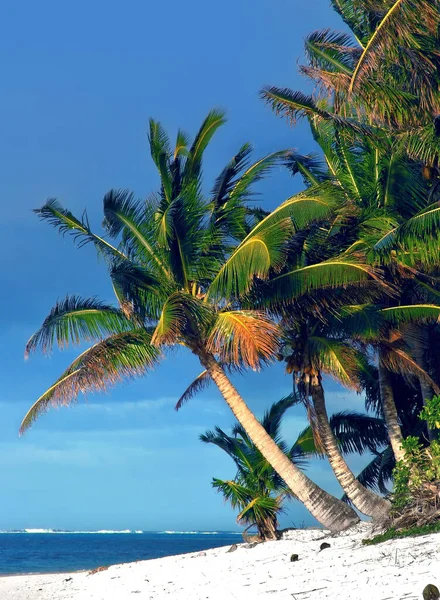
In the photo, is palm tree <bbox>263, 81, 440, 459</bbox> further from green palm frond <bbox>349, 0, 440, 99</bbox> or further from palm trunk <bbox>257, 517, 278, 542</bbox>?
palm trunk <bbox>257, 517, 278, 542</bbox>

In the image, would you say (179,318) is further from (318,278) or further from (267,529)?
(267,529)

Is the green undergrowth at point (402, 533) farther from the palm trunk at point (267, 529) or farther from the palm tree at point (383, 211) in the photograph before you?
the palm trunk at point (267, 529)

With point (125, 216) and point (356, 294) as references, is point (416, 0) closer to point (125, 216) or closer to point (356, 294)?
point (356, 294)

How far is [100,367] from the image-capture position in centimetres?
1556

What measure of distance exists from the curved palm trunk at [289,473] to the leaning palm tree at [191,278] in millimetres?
21

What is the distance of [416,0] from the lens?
13.3 m

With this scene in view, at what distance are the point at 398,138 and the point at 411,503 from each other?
819 cm

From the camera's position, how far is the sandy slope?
9062 mm

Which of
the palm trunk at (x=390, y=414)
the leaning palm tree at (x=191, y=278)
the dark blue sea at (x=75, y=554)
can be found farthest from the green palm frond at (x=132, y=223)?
the dark blue sea at (x=75, y=554)

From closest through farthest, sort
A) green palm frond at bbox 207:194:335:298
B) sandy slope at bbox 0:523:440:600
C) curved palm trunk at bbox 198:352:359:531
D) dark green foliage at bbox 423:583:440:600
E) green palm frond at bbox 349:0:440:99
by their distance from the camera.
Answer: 1. dark green foliage at bbox 423:583:440:600
2. sandy slope at bbox 0:523:440:600
3. green palm frond at bbox 349:0:440:99
4. green palm frond at bbox 207:194:335:298
5. curved palm trunk at bbox 198:352:359:531

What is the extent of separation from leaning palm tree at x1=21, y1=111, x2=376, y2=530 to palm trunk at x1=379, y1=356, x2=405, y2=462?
6.84ft

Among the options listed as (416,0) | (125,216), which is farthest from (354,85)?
(125,216)

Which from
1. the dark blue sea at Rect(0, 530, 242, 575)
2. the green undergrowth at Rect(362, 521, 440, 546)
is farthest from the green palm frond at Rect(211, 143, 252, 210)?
the dark blue sea at Rect(0, 530, 242, 575)

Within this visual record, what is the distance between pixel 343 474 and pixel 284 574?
5.01m
